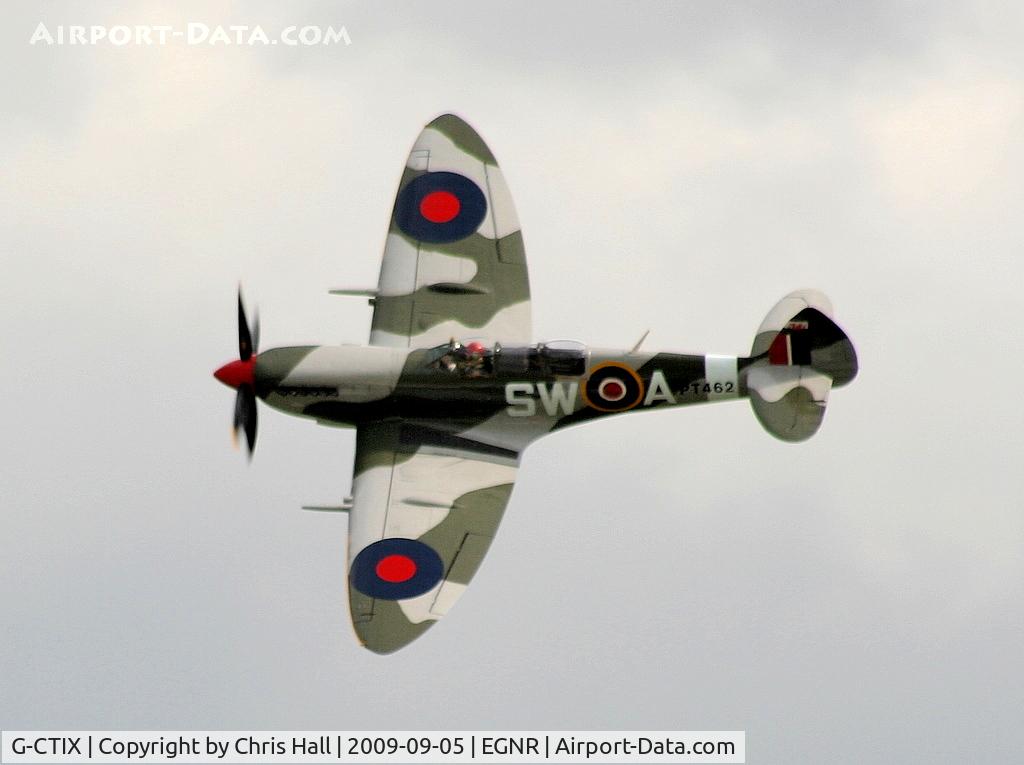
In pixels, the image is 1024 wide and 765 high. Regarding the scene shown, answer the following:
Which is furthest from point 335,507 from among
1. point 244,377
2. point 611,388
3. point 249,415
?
point 611,388

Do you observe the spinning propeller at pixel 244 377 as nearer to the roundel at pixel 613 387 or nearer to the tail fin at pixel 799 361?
the roundel at pixel 613 387

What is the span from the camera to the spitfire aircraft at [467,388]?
37.8 meters

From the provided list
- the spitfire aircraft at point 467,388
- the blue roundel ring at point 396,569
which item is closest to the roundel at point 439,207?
the spitfire aircraft at point 467,388

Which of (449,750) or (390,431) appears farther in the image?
(390,431)

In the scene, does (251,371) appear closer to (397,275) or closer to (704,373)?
(397,275)

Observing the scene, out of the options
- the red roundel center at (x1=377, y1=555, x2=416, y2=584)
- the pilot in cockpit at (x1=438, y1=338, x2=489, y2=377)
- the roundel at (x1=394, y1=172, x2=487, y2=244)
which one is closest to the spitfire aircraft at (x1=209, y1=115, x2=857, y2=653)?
the pilot in cockpit at (x1=438, y1=338, x2=489, y2=377)

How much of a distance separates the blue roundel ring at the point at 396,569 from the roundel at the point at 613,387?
3.48m

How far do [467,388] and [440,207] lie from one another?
3.39m

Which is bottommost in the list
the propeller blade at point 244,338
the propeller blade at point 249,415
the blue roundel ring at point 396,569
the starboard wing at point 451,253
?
the blue roundel ring at point 396,569

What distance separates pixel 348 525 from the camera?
37656 millimetres

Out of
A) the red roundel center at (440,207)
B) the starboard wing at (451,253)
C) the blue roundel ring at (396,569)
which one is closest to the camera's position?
the blue roundel ring at (396,569)

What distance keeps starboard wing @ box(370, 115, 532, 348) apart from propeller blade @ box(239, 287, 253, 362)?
1858mm

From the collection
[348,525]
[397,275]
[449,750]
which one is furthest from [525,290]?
[449,750]

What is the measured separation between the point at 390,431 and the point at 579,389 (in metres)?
2.74
